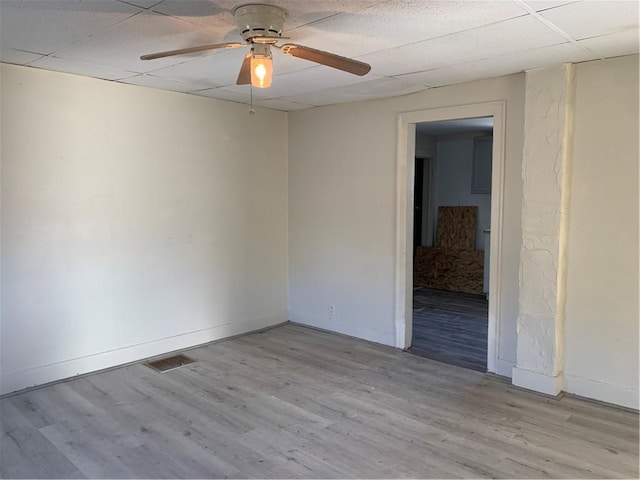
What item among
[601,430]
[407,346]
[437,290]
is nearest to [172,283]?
[407,346]

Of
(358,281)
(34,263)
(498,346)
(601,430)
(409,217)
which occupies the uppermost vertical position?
(409,217)

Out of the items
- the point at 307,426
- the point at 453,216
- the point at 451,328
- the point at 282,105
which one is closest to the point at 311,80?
the point at 282,105

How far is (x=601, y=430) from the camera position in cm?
298

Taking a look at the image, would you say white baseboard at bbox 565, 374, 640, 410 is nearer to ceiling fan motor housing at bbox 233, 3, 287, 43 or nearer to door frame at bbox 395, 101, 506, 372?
door frame at bbox 395, 101, 506, 372

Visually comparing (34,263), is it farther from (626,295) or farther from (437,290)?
(437,290)

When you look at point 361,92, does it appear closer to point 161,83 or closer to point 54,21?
point 161,83

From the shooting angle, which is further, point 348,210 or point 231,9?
point 348,210

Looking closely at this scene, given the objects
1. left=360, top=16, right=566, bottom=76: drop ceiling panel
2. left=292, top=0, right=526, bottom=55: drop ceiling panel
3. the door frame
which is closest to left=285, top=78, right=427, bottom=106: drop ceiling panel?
the door frame

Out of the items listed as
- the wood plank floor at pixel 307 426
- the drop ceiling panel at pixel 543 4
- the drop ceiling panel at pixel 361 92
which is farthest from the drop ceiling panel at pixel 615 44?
the wood plank floor at pixel 307 426

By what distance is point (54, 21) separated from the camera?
253 cm

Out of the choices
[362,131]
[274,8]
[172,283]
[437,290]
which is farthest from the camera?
[437,290]

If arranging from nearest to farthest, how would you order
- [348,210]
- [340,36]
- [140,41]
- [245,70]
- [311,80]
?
[245,70] < [340,36] < [140,41] < [311,80] < [348,210]

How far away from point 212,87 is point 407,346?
294 centimetres

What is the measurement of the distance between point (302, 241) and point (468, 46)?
2.93 metres
